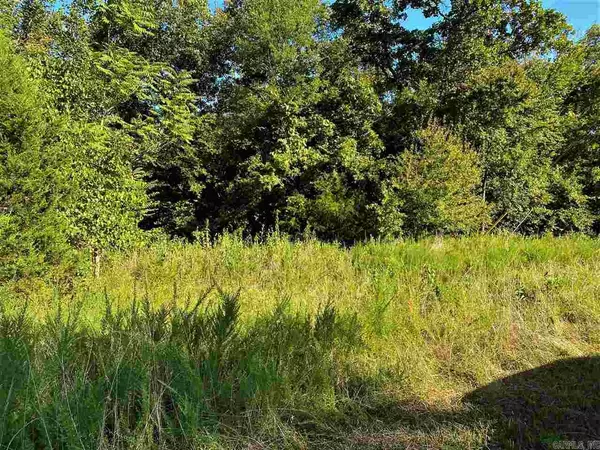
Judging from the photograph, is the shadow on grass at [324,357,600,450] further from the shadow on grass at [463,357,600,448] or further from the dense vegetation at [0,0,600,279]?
the dense vegetation at [0,0,600,279]

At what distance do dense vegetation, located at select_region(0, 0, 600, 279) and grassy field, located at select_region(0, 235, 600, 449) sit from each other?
553 cm

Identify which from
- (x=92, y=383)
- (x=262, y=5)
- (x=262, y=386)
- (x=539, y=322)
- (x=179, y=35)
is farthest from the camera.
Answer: (x=179, y=35)

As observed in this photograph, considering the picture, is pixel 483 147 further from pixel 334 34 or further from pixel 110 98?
pixel 110 98

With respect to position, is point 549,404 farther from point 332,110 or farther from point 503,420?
point 332,110

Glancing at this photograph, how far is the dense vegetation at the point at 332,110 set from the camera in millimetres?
13070

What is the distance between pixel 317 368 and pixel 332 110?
16.4 metres

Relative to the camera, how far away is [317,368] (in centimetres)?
331

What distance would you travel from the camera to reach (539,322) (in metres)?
4.50

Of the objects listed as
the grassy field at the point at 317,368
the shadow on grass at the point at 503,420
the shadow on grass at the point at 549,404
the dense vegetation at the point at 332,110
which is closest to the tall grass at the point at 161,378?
the grassy field at the point at 317,368

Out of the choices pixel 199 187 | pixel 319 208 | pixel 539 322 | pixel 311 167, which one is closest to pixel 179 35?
pixel 199 187

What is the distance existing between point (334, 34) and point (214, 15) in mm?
6926

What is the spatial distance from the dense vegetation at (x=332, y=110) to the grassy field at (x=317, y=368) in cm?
553

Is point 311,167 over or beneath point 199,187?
over

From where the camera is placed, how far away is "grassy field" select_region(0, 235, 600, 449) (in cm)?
241
